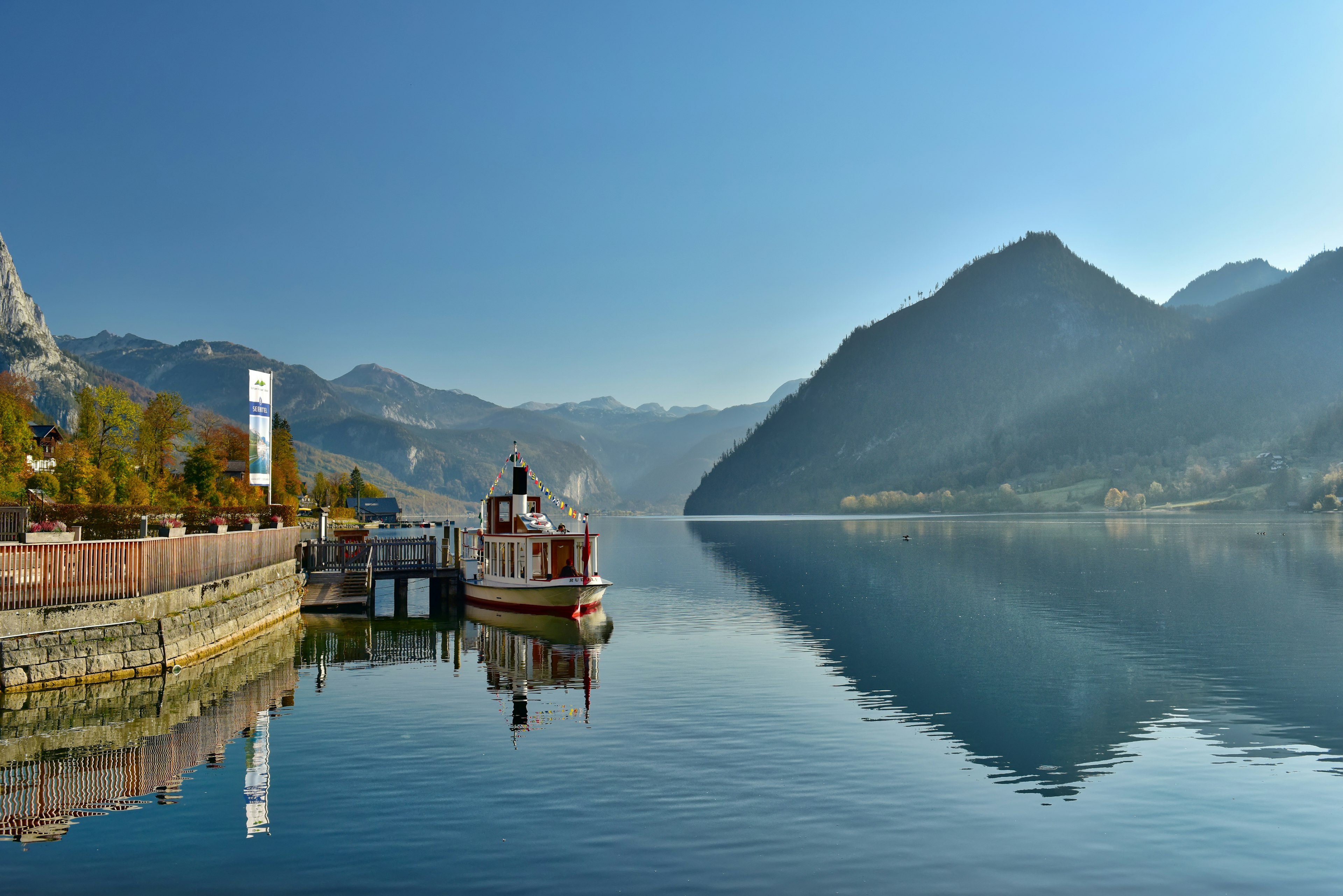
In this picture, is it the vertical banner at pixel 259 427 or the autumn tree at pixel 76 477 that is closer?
the vertical banner at pixel 259 427

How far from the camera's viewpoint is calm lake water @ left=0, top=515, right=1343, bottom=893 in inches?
714

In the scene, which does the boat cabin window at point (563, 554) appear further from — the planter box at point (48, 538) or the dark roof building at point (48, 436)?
the dark roof building at point (48, 436)

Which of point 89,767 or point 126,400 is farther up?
point 126,400

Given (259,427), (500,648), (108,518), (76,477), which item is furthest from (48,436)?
(500,648)

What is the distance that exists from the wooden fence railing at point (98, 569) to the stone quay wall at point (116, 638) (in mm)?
526

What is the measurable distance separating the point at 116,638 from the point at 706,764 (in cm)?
2214

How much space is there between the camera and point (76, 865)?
57.9ft

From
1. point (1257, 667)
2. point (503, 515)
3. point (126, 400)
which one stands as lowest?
point (1257, 667)

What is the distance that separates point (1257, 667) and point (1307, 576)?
48.4 m

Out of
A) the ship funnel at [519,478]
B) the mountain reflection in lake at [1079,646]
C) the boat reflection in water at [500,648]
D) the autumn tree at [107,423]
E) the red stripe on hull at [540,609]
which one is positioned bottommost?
the mountain reflection in lake at [1079,646]

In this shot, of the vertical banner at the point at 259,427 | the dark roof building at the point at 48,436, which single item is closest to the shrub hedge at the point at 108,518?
the vertical banner at the point at 259,427

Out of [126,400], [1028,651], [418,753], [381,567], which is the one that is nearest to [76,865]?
[418,753]

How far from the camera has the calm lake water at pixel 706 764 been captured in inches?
714

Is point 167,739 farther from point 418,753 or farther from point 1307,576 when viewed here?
point 1307,576
